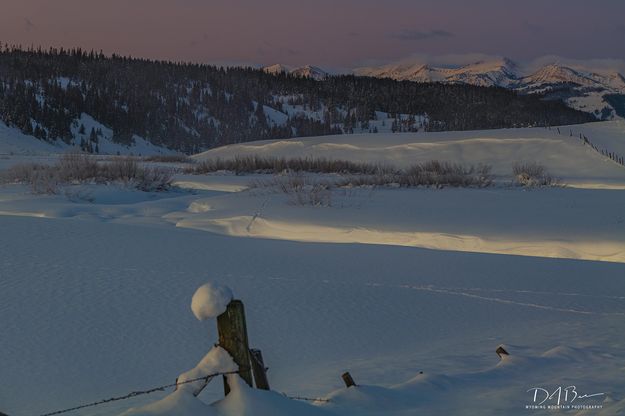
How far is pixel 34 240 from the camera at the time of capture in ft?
32.4

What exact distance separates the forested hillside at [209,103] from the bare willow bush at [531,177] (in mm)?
46403

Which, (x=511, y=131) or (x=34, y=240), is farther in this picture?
Result: (x=511, y=131)

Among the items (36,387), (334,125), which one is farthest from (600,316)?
(334,125)

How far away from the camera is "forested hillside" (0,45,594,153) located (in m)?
68.7

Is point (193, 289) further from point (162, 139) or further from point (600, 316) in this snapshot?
point (162, 139)

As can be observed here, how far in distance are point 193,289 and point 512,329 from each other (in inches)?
132

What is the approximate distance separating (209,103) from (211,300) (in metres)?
91.4

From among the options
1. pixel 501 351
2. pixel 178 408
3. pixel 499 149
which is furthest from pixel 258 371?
pixel 499 149

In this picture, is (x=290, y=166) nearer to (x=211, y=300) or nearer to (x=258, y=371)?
(x=258, y=371)

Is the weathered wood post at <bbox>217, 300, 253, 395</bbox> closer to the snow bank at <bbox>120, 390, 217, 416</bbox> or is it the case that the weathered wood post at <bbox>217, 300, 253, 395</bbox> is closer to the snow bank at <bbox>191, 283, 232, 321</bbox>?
the snow bank at <bbox>191, 283, 232, 321</bbox>

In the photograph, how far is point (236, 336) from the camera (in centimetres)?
320

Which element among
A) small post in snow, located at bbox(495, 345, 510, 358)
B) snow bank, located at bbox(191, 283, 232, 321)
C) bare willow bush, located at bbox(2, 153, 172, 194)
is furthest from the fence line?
snow bank, located at bbox(191, 283, 232, 321)

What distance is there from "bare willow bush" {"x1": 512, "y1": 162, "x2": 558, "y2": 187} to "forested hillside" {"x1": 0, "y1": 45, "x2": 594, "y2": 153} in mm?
46403

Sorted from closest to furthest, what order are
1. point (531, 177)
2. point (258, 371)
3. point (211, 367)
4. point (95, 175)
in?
point (211, 367), point (258, 371), point (531, 177), point (95, 175)
